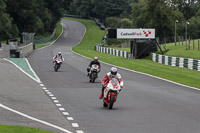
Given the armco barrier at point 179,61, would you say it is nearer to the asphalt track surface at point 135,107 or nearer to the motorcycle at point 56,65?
the motorcycle at point 56,65

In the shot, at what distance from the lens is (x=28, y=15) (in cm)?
10306

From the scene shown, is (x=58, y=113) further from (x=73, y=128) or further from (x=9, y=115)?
(x=73, y=128)

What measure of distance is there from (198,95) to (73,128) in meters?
9.97

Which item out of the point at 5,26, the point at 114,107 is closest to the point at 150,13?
the point at 5,26

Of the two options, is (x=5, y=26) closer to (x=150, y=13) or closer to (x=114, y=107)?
(x=150, y=13)

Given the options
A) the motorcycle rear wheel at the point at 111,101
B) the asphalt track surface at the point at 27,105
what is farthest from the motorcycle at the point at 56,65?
the motorcycle rear wheel at the point at 111,101

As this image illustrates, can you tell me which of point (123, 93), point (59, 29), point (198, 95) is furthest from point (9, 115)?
point (59, 29)

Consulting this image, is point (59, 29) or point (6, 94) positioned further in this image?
point (59, 29)

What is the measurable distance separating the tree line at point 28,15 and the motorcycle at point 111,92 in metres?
77.1

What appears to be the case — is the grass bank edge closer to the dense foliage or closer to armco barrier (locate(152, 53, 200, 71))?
armco barrier (locate(152, 53, 200, 71))

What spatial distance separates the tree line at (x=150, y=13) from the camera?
325 feet

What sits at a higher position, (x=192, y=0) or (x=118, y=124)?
(x=192, y=0)

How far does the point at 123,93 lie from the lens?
21.3m

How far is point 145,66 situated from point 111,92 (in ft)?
89.3
